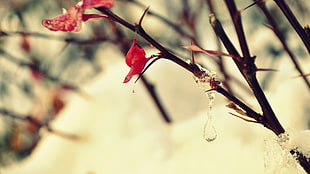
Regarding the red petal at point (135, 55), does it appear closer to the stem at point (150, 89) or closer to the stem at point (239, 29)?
the stem at point (239, 29)

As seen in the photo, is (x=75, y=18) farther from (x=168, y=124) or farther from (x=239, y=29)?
(x=168, y=124)

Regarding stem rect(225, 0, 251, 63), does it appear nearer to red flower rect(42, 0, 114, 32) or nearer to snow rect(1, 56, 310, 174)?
red flower rect(42, 0, 114, 32)

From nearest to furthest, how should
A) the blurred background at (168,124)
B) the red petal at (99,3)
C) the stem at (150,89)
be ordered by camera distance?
the red petal at (99,3) → the blurred background at (168,124) → the stem at (150,89)

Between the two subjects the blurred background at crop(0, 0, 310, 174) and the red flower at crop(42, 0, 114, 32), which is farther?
the blurred background at crop(0, 0, 310, 174)

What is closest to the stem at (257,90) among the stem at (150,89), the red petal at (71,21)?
the red petal at (71,21)

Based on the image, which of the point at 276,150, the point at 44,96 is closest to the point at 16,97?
the point at 44,96

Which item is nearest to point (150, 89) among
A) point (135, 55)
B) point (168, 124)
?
point (168, 124)

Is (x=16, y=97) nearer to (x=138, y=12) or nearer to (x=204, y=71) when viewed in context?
(x=138, y=12)

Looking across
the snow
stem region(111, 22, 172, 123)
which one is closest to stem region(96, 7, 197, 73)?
the snow
